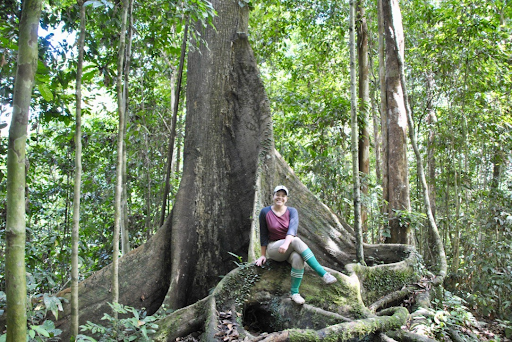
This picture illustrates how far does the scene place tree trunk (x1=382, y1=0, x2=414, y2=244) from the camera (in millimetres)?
6586

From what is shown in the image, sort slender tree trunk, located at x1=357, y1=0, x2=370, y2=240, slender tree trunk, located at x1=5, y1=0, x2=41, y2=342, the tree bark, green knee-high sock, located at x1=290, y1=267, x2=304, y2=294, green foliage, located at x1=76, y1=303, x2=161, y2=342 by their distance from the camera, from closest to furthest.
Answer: slender tree trunk, located at x1=5, y1=0, x2=41, y2=342 < green foliage, located at x1=76, y1=303, x2=161, y2=342 < green knee-high sock, located at x1=290, y1=267, x2=304, y2=294 < the tree bark < slender tree trunk, located at x1=357, y1=0, x2=370, y2=240

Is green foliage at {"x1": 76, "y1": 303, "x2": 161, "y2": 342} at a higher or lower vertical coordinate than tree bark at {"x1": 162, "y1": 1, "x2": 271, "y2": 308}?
lower

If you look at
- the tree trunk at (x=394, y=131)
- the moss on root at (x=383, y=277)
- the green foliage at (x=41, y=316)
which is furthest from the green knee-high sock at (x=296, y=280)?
the tree trunk at (x=394, y=131)

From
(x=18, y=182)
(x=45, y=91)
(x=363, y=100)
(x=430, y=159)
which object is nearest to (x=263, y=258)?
(x=18, y=182)

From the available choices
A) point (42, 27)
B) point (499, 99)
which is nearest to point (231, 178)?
point (42, 27)

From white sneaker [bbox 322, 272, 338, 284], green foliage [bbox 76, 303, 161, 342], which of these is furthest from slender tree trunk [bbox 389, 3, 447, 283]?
green foliage [bbox 76, 303, 161, 342]

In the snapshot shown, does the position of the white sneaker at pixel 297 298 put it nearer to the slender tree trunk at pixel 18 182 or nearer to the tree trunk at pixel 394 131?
the slender tree trunk at pixel 18 182

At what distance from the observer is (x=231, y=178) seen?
5527 millimetres

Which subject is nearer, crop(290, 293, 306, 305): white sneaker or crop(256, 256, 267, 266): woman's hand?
crop(290, 293, 306, 305): white sneaker

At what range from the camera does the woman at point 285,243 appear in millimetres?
3846

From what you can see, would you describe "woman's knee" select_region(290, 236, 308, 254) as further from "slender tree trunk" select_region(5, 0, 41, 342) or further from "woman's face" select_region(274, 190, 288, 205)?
"slender tree trunk" select_region(5, 0, 41, 342)

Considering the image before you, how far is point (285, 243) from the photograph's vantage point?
386 centimetres

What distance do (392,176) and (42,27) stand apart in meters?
5.54

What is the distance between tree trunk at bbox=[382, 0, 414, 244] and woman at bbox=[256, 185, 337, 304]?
2.99 m
